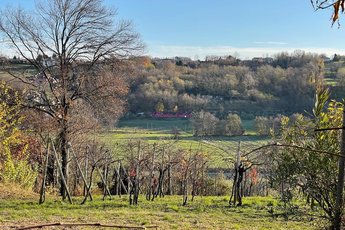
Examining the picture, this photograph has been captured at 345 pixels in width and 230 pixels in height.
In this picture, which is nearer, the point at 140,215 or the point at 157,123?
the point at 140,215

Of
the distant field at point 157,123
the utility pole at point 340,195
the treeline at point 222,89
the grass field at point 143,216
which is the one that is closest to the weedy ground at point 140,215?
the grass field at point 143,216

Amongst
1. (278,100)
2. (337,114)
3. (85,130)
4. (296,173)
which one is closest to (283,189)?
(296,173)

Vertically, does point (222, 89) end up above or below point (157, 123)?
above

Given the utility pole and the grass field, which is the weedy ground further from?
the utility pole

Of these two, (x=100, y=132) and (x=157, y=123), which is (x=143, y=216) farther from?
(x=157, y=123)

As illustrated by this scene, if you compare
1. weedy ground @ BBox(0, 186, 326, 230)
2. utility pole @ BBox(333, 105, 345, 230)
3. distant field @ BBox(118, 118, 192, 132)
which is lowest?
distant field @ BBox(118, 118, 192, 132)

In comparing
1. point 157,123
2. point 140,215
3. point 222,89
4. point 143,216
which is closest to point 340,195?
point 143,216

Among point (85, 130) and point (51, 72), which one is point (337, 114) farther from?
point (51, 72)

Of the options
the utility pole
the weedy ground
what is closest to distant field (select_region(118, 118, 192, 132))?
the weedy ground

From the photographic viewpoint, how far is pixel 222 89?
330 ft

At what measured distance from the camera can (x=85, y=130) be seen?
16391 mm

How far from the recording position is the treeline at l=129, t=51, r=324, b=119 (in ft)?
294

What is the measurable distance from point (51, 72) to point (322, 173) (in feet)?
47.2

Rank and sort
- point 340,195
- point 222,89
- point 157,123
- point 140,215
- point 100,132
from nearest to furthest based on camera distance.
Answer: point 340,195, point 140,215, point 100,132, point 157,123, point 222,89
